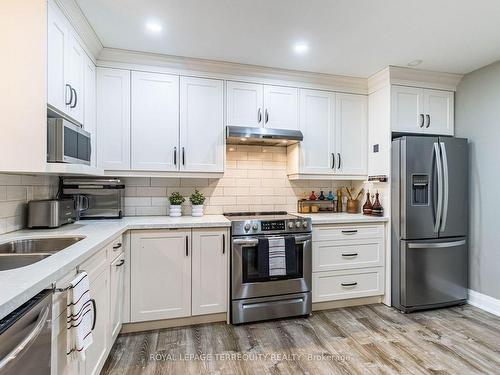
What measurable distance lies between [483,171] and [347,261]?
5.54ft

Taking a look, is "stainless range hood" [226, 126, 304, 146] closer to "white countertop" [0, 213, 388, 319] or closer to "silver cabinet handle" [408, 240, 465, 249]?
"white countertop" [0, 213, 388, 319]

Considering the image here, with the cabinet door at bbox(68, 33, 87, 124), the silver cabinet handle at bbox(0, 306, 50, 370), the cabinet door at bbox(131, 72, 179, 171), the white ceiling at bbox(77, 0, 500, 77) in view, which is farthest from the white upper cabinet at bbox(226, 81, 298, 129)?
the silver cabinet handle at bbox(0, 306, 50, 370)

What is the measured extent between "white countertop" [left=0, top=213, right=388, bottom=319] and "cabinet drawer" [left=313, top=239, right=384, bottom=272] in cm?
25

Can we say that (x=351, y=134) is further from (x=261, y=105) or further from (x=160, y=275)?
(x=160, y=275)

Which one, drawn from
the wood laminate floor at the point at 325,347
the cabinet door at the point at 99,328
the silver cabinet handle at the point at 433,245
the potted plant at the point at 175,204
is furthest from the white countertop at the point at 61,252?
the wood laminate floor at the point at 325,347

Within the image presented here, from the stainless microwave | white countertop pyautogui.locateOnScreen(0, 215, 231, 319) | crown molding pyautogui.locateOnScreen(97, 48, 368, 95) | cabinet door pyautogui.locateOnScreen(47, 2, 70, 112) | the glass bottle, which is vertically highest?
crown molding pyautogui.locateOnScreen(97, 48, 368, 95)

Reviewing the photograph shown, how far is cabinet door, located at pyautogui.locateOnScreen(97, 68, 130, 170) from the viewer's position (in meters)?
2.62

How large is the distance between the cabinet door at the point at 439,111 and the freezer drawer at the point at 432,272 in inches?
48.2

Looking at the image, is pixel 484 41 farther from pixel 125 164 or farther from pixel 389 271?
pixel 125 164

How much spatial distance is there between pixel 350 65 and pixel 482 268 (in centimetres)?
253

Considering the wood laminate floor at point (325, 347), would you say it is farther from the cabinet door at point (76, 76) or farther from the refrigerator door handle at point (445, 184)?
the cabinet door at point (76, 76)

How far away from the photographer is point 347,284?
2953mm

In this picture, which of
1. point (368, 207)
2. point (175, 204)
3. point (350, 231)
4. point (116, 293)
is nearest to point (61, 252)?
point (116, 293)

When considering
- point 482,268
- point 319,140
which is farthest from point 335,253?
point 482,268
